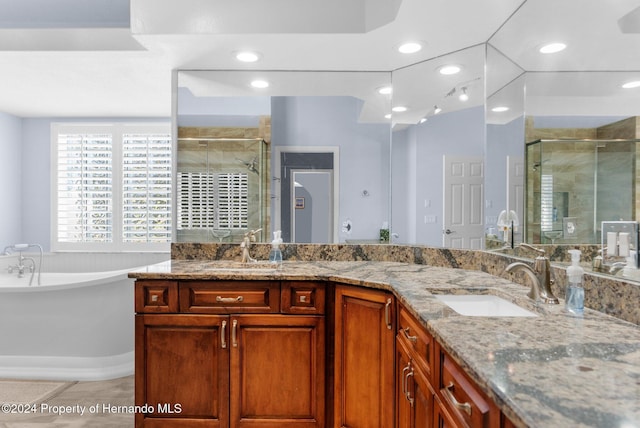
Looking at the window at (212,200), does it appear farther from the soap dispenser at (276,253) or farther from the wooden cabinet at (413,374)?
the wooden cabinet at (413,374)

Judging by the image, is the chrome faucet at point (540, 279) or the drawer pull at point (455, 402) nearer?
the drawer pull at point (455, 402)

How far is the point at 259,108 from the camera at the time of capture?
2674mm

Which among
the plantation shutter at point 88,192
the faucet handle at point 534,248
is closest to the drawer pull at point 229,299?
the faucet handle at point 534,248

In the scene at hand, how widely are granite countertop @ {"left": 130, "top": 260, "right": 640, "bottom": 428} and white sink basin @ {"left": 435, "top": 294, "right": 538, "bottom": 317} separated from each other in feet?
0.08

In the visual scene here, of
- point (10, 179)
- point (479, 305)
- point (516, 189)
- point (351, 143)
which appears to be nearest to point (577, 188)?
point (516, 189)

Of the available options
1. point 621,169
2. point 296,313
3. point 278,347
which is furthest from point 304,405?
point 621,169

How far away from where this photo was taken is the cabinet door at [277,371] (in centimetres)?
197

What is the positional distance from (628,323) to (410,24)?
1632 mm

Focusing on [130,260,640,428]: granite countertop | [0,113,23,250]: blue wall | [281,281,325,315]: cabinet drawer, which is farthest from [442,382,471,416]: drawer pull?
[0,113,23,250]: blue wall

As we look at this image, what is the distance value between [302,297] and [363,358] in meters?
0.44

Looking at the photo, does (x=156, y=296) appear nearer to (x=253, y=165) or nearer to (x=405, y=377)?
(x=253, y=165)

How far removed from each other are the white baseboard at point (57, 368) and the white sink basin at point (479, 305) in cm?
251

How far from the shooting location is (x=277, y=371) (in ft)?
6.50

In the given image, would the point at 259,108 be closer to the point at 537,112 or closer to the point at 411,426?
the point at 537,112
